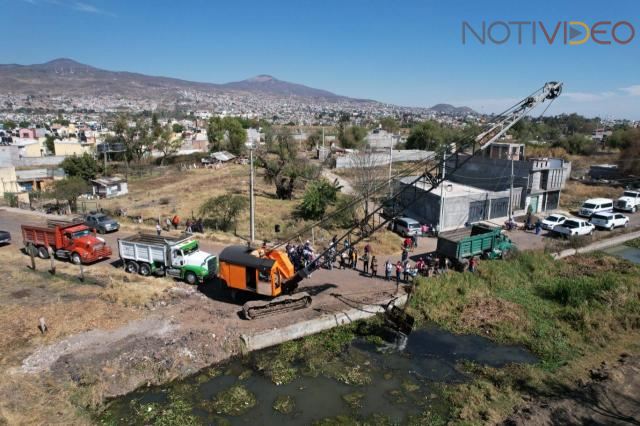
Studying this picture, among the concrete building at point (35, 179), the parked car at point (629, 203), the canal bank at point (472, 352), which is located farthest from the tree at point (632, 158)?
the concrete building at point (35, 179)

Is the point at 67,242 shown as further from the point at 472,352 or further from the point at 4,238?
the point at 472,352

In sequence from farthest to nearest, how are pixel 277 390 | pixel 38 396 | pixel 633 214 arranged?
pixel 633 214
pixel 277 390
pixel 38 396

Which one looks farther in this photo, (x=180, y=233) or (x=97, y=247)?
(x=180, y=233)

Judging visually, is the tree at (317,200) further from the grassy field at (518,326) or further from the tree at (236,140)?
the tree at (236,140)

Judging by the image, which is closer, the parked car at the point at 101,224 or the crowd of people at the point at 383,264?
the crowd of people at the point at 383,264

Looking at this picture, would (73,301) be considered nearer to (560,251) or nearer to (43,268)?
(43,268)


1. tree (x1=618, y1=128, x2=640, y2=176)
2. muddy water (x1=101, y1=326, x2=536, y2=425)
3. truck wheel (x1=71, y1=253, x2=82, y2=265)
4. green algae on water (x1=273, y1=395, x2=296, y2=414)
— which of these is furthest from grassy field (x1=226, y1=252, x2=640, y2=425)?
tree (x1=618, y1=128, x2=640, y2=176)

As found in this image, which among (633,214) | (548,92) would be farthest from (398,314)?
(633,214)
